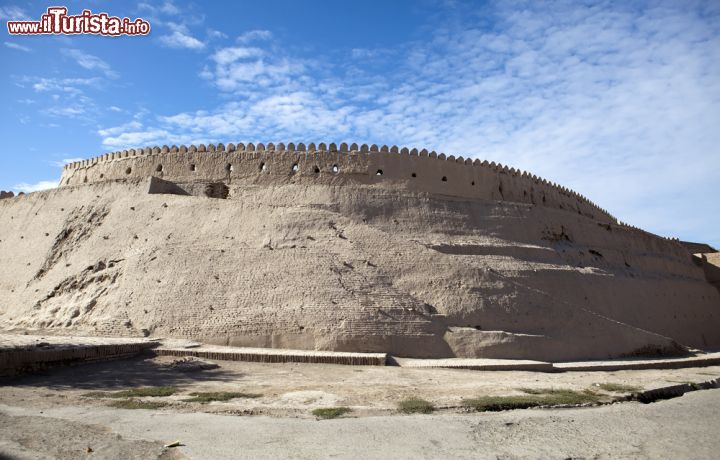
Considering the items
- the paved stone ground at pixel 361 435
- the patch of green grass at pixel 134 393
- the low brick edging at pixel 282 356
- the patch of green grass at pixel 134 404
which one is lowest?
the paved stone ground at pixel 361 435

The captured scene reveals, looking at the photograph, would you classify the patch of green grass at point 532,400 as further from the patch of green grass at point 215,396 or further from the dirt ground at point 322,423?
the patch of green grass at point 215,396

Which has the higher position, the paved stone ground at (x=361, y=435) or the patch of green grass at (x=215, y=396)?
the patch of green grass at (x=215, y=396)

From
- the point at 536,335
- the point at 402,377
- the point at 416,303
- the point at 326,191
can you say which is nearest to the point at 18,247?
the point at 326,191

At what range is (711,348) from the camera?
21.9 m

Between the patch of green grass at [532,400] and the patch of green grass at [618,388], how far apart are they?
0.60 metres

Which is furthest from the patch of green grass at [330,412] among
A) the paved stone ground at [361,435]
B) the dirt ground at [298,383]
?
the paved stone ground at [361,435]

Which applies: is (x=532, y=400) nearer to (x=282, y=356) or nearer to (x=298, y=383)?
(x=298, y=383)

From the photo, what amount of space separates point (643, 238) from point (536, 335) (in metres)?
13.4

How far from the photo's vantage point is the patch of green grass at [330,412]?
7.08 m

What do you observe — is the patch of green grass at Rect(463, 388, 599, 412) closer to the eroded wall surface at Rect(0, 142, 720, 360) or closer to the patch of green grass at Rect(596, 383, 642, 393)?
the patch of green grass at Rect(596, 383, 642, 393)

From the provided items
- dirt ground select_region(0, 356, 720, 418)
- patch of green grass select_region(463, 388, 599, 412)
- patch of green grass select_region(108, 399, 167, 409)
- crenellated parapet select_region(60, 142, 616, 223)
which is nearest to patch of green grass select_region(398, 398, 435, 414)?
dirt ground select_region(0, 356, 720, 418)

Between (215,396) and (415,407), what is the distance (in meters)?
2.94

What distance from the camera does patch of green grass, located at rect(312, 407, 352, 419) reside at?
7078 mm

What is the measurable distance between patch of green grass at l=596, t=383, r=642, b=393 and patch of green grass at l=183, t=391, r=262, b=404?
5.96 metres
